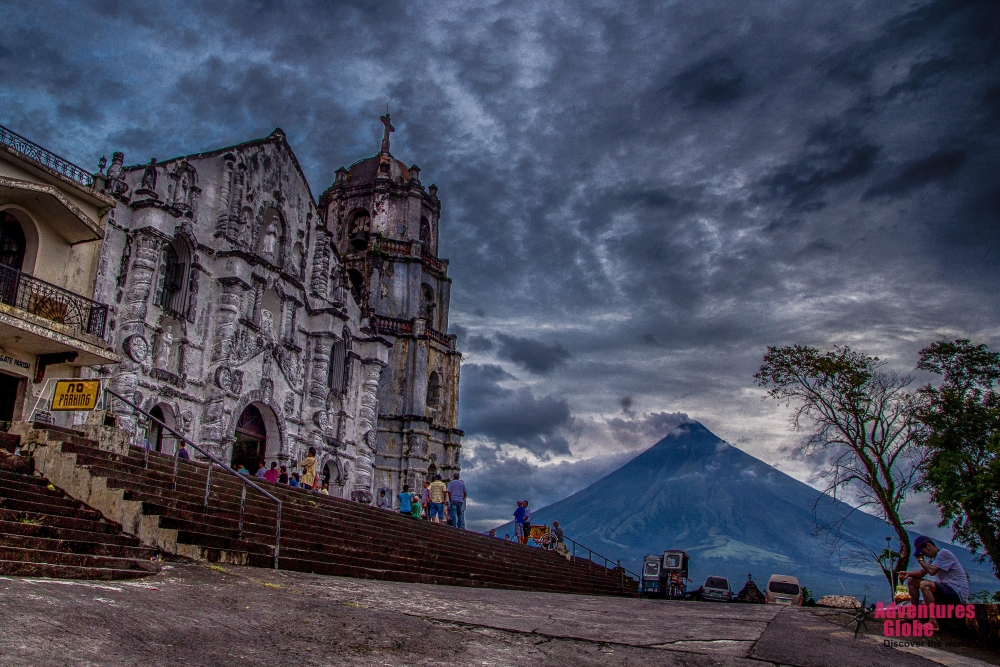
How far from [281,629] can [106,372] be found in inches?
645

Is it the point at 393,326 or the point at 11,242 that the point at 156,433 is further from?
the point at 393,326

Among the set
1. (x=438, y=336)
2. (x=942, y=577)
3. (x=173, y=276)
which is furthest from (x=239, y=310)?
(x=942, y=577)

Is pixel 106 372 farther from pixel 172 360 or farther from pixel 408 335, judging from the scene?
pixel 408 335

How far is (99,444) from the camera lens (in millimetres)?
13703

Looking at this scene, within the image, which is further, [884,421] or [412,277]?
[412,277]

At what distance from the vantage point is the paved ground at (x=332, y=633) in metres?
4.73

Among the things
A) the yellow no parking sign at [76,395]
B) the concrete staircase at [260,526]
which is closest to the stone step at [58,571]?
the concrete staircase at [260,526]

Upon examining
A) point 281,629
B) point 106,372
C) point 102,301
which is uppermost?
point 102,301

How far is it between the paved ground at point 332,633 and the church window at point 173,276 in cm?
1556

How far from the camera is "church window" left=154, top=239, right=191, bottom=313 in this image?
22266 mm

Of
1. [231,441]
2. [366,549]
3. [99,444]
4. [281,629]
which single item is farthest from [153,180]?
[281,629]

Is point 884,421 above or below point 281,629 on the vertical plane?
above

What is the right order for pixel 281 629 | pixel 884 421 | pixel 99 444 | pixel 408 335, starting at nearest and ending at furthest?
pixel 281 629 → pixel 99 444 → pixel 884 421 → pixel 408 335

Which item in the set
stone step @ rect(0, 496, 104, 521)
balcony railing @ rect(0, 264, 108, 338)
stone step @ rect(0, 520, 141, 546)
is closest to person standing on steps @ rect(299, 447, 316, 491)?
balcony railing @ rect(0, 264, 108, 338)
